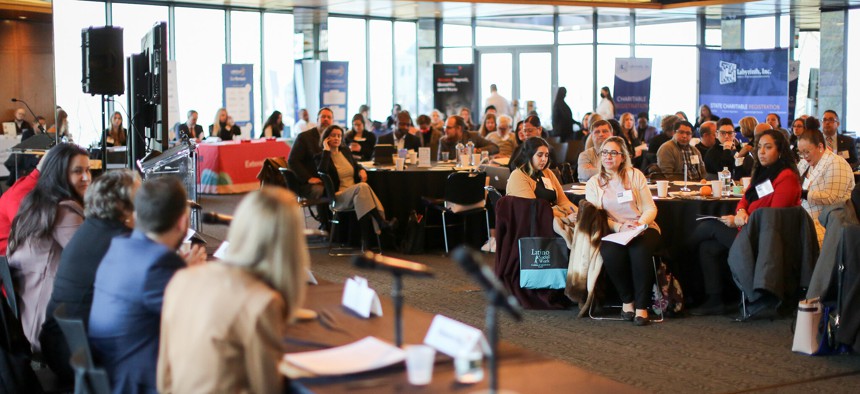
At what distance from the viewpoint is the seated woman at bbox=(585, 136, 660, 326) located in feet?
20.3

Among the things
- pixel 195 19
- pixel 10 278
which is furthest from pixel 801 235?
pixel 195 19

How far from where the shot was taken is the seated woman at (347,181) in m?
8.84

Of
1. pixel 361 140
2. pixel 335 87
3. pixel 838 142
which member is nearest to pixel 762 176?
pixel 838 142

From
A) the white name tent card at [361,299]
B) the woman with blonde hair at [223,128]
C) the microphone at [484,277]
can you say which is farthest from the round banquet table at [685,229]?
the woman with blonde hair at [223,128]

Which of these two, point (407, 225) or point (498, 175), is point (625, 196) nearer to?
point (498, 175)

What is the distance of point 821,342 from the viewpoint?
209 inches

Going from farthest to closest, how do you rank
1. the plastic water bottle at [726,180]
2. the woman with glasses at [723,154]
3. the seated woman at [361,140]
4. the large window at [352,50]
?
1. the large window at [352,50]
2. the seated woman at [361,140]
3. the woman with glasses at [723,154]
4. the plastic water bottle at [726,180]

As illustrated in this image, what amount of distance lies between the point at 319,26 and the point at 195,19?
A: 242 centimetres

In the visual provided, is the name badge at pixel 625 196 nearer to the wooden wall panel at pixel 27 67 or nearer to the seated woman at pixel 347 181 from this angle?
the seated woman at pixel 347 181

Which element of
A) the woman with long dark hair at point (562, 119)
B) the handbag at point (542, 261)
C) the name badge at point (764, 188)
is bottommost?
the handbag at point (542, 261)

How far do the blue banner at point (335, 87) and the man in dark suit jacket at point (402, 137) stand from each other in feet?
17.1

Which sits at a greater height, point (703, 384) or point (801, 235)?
point (801, 235)

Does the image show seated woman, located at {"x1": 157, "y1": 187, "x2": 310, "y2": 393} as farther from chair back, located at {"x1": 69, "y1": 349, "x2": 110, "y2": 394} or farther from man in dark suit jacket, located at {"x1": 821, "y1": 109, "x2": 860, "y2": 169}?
man in dark suit jacket, located at {"x1": 821, "y1": 109, "x2": 860, "y2": 169}

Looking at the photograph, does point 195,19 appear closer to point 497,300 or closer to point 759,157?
point 759,157
